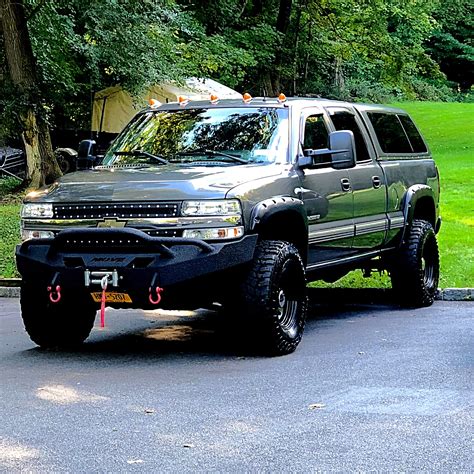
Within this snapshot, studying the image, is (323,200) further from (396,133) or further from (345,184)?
(396,133)

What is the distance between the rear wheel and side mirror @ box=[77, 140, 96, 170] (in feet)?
4.92

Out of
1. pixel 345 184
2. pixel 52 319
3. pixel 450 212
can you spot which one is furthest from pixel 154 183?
pixel 450 212

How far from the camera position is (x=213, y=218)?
27.8ft

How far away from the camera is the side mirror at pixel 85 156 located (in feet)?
34.0

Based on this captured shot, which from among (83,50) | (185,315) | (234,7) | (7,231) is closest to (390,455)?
(185,315)

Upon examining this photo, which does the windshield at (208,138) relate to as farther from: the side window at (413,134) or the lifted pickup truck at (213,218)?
the side window at (413,134)

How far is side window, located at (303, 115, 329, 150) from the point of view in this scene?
1012 cm

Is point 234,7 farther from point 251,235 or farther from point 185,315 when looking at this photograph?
point 251,235

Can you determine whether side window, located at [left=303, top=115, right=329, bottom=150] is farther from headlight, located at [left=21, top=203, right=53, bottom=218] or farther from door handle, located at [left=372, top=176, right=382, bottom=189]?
headlight, located at [left=21, top=203, right=53, bottom=218]

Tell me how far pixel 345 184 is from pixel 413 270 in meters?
1.84

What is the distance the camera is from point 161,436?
20.5ft

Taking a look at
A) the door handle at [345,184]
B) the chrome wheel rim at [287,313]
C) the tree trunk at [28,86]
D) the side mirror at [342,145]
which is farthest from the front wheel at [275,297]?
the tree trunk at [28,86]

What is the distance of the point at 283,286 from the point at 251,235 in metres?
0.67

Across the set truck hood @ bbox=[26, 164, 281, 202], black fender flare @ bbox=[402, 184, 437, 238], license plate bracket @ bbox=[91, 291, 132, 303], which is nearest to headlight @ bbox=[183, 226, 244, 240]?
truck hood @ bbox=[26, 164, 281, 202]
